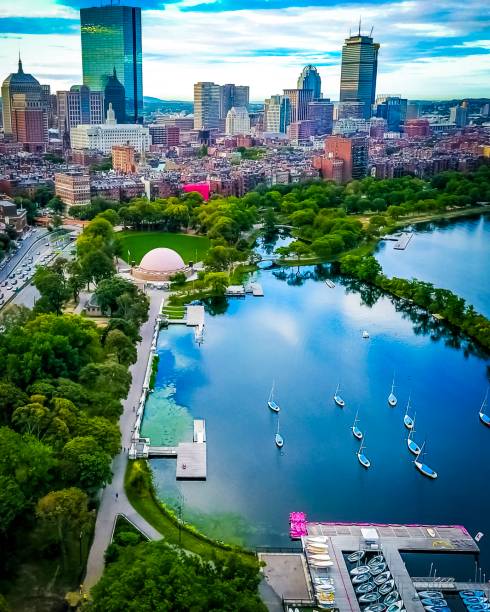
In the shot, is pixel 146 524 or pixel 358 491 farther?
pixel 358 491

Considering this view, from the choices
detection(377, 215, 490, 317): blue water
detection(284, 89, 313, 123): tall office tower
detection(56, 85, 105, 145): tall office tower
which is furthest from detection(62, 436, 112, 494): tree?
detection(284, 89, 313, 123): tall office tower

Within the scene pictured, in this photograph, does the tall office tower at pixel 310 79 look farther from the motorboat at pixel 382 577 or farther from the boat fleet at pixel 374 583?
the motorboat at pixel 382 577

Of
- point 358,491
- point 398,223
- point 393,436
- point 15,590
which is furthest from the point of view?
point 398,223

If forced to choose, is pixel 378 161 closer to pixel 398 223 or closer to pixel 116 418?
pixel 398 223

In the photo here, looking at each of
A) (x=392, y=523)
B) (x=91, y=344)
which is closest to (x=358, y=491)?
(x=392, y=523)

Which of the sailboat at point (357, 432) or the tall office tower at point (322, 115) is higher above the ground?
the tall office tower at point (322, 115)

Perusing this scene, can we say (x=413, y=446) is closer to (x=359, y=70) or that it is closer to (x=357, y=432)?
(x=357, y=432)

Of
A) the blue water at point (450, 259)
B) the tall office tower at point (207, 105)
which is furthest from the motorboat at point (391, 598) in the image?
the tall office tower at point (207, 105)
